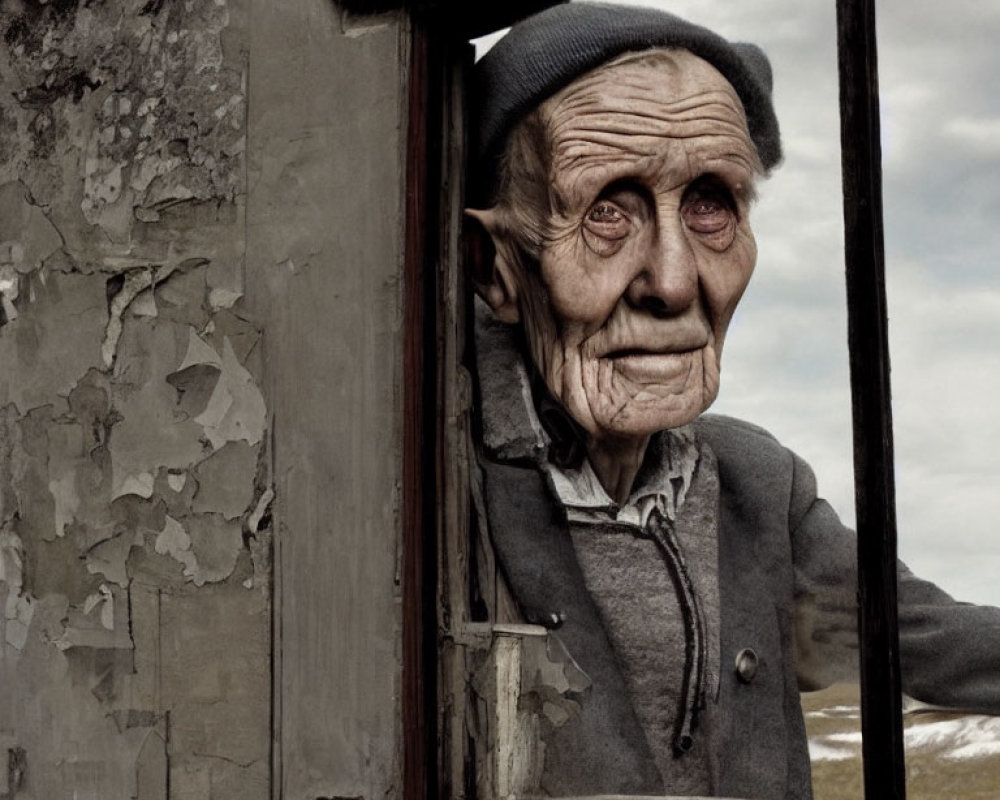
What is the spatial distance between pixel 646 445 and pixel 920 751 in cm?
89

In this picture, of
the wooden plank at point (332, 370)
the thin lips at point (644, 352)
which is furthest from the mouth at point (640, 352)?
the wooden plank at point (332, 370)

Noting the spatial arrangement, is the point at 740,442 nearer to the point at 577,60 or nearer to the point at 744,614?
the point at 744,614

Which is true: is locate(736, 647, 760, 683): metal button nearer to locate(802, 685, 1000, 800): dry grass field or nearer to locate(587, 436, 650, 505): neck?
locate(802, 685, 1000, 800): dry grass field

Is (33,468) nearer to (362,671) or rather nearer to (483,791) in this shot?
(362,671)

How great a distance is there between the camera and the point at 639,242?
446 cm

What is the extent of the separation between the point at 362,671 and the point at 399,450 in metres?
0.48

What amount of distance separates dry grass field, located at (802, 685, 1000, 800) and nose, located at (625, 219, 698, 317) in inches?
35.9

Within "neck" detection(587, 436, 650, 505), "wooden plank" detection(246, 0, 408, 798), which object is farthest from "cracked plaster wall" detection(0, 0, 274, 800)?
"neck" detection(587, 436, 650, 505)

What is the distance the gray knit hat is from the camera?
451 centimetres

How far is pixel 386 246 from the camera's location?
4531mm

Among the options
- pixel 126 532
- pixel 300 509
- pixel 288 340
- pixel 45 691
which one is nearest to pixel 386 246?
pixel 288 340

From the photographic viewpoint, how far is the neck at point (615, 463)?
14.9ft

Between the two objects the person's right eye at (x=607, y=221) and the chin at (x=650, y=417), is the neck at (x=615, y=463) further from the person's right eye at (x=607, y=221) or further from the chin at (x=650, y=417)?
the person's right eye at (x=607, y=221)

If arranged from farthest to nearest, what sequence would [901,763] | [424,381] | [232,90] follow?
1. [232,90]
2. [424,381]
3. [901,763]
